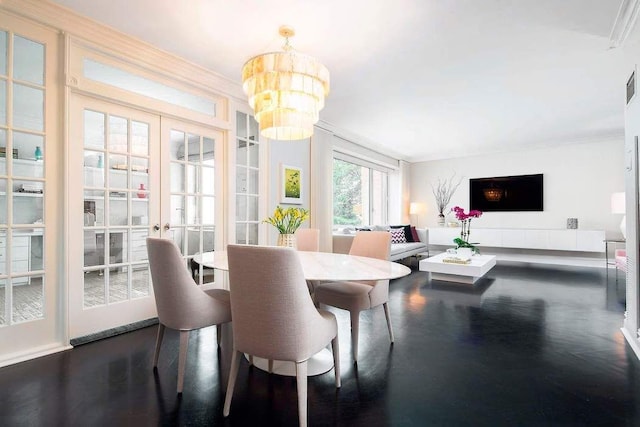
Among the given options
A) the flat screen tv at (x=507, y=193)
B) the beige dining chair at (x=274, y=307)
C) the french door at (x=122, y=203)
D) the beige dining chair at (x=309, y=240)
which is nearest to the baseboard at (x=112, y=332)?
the french door at (x=122, y=203)

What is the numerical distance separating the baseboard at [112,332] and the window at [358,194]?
386 centimetres

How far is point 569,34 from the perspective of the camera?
103 inches

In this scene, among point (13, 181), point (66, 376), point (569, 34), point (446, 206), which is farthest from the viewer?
point (446, 206)

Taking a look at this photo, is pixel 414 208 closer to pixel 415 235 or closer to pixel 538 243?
pixel 415 235

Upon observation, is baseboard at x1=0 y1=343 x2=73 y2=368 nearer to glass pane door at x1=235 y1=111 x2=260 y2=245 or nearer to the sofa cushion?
glass pane door at x1=235 y1=111 x2=260 y2=245

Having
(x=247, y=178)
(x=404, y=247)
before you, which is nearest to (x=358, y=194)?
(x=404, y=247)

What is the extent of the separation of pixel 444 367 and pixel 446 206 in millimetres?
6110

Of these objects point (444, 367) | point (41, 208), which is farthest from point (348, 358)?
point (41, 208)

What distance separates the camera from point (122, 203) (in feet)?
9.12

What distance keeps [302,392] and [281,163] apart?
3.19 m

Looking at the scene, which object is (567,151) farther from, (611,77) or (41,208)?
(41,208)

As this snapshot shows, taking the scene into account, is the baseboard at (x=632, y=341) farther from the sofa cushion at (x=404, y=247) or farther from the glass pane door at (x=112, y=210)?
the glass pane door at (x=112, y=210)

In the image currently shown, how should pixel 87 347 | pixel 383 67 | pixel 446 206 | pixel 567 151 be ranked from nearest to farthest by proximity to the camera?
pixel 87 347 < pixel 383 67 < pixel 567 151 < pixel 446 206

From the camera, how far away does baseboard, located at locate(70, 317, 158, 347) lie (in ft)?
8.09
